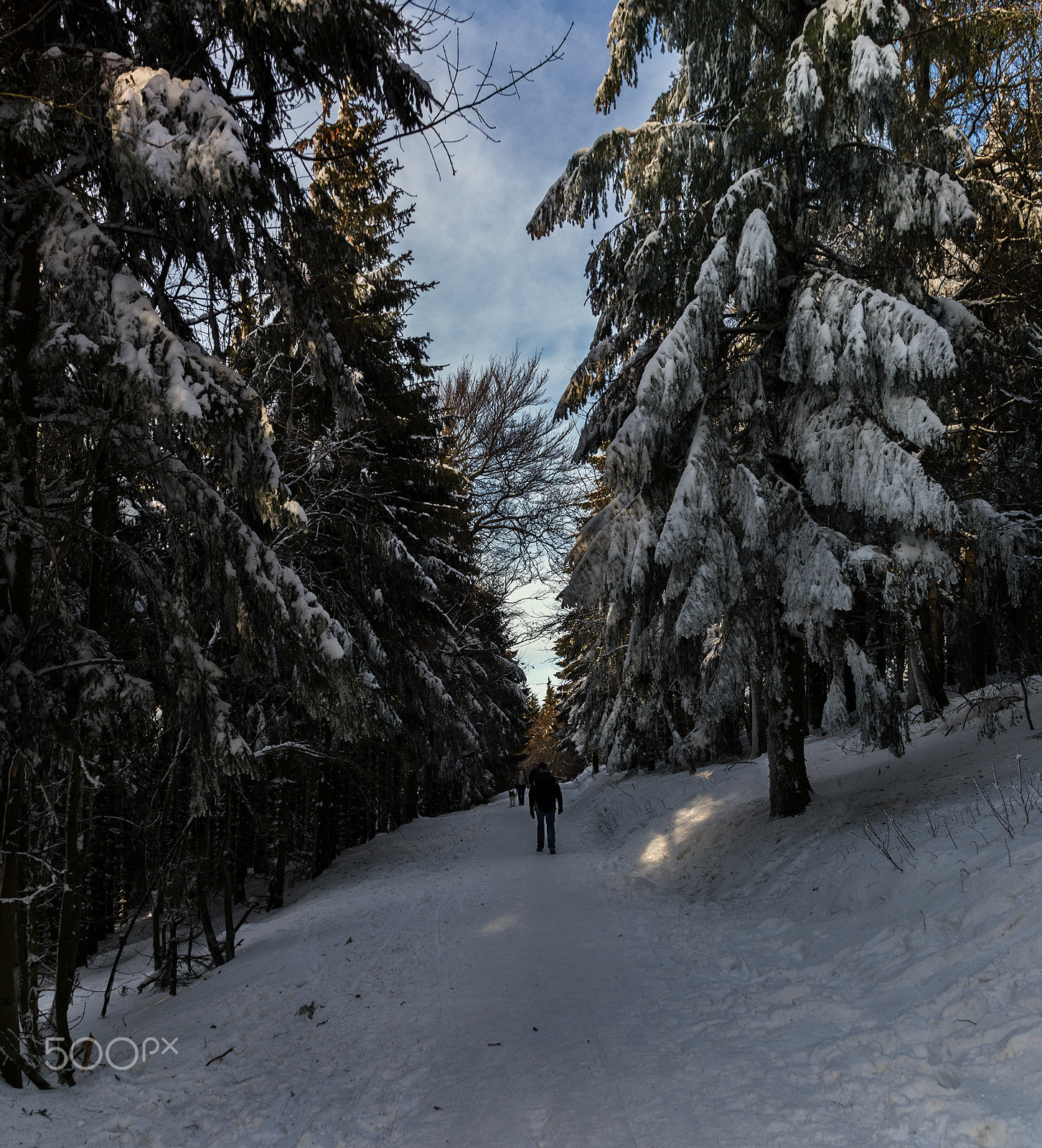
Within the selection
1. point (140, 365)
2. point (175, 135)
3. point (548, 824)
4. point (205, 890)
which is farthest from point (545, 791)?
point (175, 135)

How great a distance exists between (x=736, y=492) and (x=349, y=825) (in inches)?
649

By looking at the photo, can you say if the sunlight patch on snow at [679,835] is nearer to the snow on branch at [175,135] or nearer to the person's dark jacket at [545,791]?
the person's dark jacket at [545,791]

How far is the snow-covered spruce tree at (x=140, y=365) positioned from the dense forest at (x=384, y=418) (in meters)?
0.03

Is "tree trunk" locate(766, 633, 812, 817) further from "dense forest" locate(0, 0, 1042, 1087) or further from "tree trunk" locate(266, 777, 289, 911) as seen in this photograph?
"tree trunk" locate(266, 777, 289, 911)

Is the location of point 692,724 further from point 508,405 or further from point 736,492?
point 736,492

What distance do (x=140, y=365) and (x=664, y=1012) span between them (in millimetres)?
5268

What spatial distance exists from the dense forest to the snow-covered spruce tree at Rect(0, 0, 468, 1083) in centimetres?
3

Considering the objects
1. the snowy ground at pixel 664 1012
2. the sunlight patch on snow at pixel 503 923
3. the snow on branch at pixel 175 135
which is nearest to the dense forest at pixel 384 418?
the snow on branch at pixel 175 135

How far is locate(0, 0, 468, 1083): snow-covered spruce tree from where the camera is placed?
375 cm

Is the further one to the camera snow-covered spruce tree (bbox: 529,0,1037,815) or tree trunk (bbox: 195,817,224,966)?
snow-covered spruce tree (bbox: 529,0,1037,815)

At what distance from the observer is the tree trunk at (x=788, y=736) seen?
29.1 ft

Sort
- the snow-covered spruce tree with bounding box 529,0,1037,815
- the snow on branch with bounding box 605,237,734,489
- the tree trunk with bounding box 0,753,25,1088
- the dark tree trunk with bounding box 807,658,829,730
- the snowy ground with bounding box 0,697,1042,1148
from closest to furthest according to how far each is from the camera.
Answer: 1. the snowy ground with bounding box 0,697,1042,1148
2. the tree trunk with bounding box 0,753,25,1088
3. the snow-covered spruce tree with bounding box 529,0,1037,815
4. the snow on branch with bounding box 605,237,734,489
5. the dark tree trunk with bounding box 807,658,829,730

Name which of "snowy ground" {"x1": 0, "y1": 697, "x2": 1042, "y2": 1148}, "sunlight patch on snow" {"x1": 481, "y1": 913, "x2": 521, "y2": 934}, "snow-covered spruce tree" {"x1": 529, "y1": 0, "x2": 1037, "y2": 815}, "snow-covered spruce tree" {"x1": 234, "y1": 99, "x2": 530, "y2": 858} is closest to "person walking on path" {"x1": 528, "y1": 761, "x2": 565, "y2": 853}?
"snow-covered spruce tree" {"x1": 234, "y1": 99, "x2": 530, "y2": 858}

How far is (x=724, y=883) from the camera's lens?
8367 millimetres
